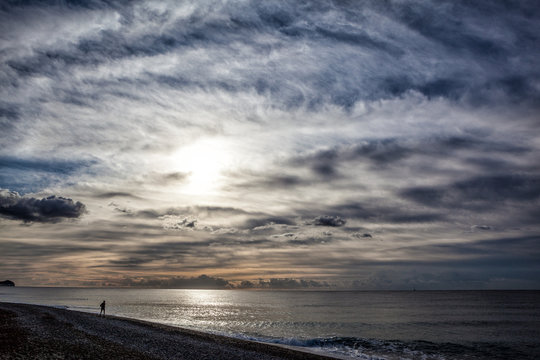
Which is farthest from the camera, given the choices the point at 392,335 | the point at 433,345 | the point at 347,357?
the point at 392,335

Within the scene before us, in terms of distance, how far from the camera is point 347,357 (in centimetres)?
3819

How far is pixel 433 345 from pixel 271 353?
26.7m

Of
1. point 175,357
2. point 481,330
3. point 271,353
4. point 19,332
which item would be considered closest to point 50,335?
point 19,332

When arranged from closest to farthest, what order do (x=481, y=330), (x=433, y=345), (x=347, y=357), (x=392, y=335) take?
(x=347, y=357) → (x=433, y=345) → (x=392, y=335) → (x=481, y=330)

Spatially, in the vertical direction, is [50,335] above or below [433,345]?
above

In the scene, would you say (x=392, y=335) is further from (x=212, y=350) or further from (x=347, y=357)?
(x=212, y=350)

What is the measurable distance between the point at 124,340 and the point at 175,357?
33.4 ft

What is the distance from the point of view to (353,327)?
2596 inches

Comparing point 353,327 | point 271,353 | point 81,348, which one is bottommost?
point 353,327

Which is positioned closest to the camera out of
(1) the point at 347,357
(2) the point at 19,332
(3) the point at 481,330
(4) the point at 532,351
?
(2) the point at 19,332

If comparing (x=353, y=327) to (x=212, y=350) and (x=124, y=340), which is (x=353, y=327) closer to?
(x=212, y=350)

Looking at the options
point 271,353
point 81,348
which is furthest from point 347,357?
point 81,348

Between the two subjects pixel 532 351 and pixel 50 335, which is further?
pixel 532 351

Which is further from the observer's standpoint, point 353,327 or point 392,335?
point 353,327
